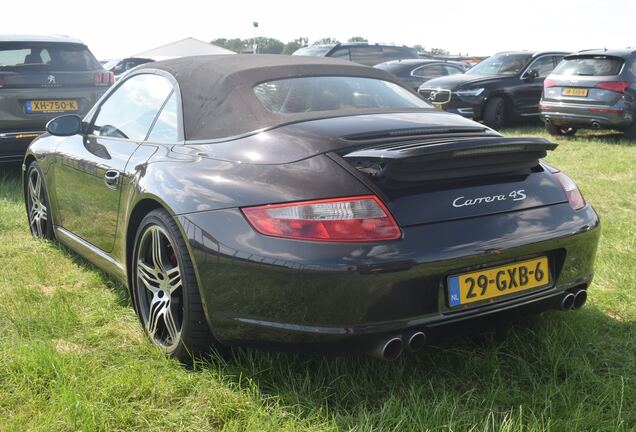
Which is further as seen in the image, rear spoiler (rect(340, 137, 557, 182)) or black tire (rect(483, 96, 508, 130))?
black tire (rect(483, 96, 508, 130))

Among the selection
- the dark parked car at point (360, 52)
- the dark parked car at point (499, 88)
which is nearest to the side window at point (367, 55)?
the dark parked car at point (360, 52)

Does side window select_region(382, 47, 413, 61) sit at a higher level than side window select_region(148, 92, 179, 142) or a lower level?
lower

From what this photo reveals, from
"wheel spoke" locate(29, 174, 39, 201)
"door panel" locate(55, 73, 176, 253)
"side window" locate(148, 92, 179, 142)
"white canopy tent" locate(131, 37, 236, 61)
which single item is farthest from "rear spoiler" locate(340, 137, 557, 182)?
"white canopy tent" locate(131, 37, 236, 61)

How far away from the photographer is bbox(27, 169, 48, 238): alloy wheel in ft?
15.2

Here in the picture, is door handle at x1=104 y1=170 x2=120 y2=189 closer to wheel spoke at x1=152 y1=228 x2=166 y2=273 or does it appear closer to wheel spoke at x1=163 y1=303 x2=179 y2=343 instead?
wheel spoke at x1=152 y1=228 x2=166 y2=273

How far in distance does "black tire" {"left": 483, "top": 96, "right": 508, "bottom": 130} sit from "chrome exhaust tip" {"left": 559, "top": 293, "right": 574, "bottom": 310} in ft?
29.9

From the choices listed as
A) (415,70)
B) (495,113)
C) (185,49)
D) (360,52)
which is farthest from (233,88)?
(185,49)

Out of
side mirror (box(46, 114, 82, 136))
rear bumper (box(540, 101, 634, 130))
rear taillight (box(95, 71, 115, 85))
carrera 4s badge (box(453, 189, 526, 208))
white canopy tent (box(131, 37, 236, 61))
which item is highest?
carrera 4s badge (box(453, 189, 526, 208))

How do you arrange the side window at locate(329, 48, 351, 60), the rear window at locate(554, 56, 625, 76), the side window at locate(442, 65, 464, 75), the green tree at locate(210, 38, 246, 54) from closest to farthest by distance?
the rear window at locate(554, 56, 625, 76) < the side window at locate(442, 65, 464, 75) < the side window at locate(329, 48, 351, 60) < the green tree at locate(210, 38, 246, 54)

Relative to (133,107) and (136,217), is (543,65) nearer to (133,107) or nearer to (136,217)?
(133,107)

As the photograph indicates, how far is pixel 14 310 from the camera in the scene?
134 inches

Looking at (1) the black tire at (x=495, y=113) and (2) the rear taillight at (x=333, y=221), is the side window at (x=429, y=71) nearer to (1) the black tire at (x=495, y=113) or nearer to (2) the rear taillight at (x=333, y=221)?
(1) the black tire at (x=495, y=113)

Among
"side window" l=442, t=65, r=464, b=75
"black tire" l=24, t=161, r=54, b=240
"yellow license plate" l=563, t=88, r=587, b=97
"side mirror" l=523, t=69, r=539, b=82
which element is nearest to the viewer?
"black tire" l=24, t=161, r=54, b=240

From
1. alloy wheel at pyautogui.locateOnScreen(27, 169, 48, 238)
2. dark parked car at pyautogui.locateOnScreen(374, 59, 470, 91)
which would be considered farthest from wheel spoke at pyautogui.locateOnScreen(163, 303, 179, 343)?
dark parked car at pyautogui.locateOnScreen(374, 59, 470, 91)
